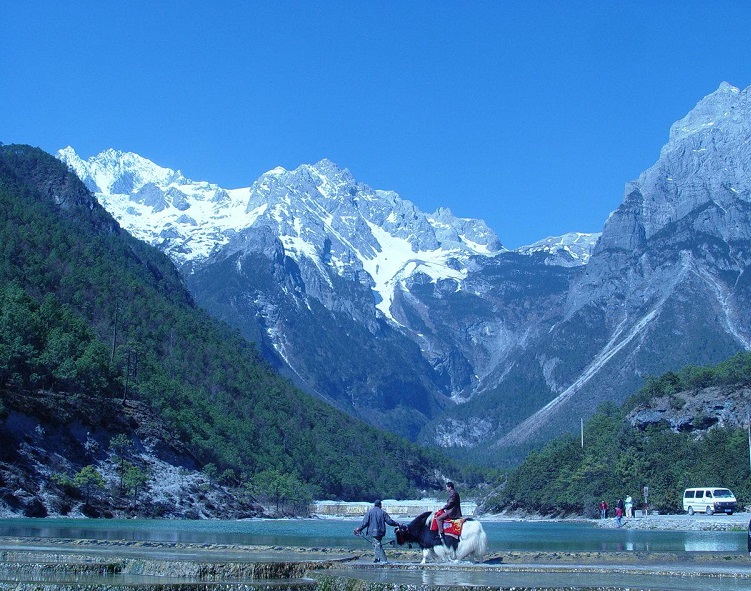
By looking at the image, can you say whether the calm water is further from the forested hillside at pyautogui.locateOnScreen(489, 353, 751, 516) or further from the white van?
the forested hillside at pyautogui.locateOnScreen(489, 353, 751, 516)

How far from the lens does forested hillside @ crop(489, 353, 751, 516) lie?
367 ft

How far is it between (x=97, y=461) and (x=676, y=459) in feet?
248

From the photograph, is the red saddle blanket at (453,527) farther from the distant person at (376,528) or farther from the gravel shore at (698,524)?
the gravel shore at (698,524)

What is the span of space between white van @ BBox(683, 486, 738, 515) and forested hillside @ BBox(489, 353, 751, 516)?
9.51 metres

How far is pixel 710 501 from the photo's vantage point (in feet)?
292

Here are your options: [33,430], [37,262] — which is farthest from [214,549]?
[37,262]

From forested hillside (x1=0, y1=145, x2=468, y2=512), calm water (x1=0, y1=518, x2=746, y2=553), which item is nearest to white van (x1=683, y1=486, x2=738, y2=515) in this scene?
calm water (x1=0, y1=518, x2=746, y2=553)

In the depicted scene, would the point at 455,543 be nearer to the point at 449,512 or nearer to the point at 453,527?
the point at 453,527

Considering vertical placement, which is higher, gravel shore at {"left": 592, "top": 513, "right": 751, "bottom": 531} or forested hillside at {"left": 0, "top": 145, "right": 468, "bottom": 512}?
forested hillside at {"left": 0, "top": 145, "right": 468, "bottom": 512}

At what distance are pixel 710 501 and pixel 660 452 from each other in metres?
40.0

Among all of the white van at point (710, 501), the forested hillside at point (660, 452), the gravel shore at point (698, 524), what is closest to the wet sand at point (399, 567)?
the gravel shore at point (698, 524)

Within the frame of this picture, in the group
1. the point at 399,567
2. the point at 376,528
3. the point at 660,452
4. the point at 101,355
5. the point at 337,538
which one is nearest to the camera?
the point at 399,567

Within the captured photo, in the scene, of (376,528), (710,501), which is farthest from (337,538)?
(710,501)

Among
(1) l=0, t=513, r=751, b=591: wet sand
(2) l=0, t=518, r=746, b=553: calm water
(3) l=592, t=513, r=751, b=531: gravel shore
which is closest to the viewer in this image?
(1) l=0, t=513, r=751, b=591: wet sand
